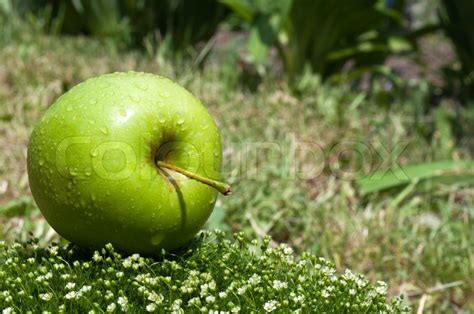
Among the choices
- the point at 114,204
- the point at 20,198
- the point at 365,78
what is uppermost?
the point at 114,204

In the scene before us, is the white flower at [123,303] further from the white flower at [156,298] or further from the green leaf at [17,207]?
the green leaf at [17,207]

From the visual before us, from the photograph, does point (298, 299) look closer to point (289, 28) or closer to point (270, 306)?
point (270, 306)

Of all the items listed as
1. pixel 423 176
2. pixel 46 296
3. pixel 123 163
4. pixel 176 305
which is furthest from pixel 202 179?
pixel 423 176

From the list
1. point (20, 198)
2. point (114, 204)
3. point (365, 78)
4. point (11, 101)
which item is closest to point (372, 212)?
point (20, 198)

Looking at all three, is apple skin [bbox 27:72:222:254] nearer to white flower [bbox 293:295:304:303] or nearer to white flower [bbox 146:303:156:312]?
white flower [bbox 146:303:156:312]

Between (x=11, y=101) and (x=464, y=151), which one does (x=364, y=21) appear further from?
(x=11, y=101)

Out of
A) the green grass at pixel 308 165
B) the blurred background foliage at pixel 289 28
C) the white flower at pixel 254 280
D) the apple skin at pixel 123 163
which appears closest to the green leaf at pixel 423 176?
the green grass at pixel 308 165
